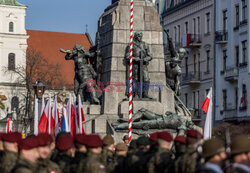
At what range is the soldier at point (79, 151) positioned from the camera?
10.5 m

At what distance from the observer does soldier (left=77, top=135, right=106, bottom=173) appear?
10.1 meters

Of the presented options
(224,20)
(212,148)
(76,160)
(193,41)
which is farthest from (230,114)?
(212,148)

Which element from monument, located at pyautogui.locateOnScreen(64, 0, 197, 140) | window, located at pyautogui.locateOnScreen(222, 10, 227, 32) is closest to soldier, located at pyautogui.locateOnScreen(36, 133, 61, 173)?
monument, located at pyautogui.locateOnScreen(64, 0, 197, 140)

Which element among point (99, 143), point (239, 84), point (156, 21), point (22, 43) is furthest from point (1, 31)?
point (99, 143)

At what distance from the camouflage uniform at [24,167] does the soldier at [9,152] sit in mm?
362

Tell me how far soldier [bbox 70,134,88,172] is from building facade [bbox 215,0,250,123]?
43636mm

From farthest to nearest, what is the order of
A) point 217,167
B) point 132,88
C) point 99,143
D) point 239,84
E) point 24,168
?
1. point 239,84
2. point 132,88
3. point 99,143
4. point 24,168
5. point 217,167

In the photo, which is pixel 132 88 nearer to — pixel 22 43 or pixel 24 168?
pixel 24 168

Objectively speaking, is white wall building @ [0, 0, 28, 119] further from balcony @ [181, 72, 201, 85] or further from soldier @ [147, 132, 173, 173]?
soldier @ [147, 132, 173, 173]

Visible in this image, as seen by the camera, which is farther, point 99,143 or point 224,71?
point 224,71

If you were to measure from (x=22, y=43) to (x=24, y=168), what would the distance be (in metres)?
96.6

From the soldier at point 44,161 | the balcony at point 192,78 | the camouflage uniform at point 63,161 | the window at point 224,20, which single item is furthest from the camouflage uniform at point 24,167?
the balcony at point 192,78

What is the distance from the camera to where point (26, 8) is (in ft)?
347

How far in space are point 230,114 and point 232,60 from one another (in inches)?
147
